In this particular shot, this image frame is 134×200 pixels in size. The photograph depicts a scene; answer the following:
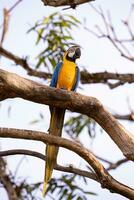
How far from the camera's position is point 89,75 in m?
5.03

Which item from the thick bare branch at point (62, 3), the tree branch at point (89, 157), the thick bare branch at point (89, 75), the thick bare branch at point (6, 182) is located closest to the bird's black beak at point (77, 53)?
the thick bare branch at point (89, 75)

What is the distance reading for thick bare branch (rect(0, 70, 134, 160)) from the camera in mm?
2447

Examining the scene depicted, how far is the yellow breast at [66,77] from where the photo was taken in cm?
380

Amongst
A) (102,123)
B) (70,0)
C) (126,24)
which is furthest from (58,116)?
(126,24)

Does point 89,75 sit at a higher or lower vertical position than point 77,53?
lower

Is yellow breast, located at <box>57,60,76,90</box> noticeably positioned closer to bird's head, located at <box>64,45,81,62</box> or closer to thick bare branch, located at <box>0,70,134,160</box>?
bird's head, located at <box>64,45,81,62</box>

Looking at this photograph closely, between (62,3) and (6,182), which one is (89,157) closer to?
(62,3)

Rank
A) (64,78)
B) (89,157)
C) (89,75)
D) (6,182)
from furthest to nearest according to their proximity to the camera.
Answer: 1. (89,75)
2. (6,182)
3. (64,78)
4. (89,157)

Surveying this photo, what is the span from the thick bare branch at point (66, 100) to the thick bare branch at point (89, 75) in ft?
7.36

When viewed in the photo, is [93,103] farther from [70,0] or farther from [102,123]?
[70,0]

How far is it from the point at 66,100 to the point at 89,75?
2541mm

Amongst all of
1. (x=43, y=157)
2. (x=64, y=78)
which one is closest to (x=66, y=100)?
(x=43, y=157)

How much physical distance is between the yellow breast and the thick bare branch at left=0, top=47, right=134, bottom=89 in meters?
1.01

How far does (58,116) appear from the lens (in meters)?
3.15
